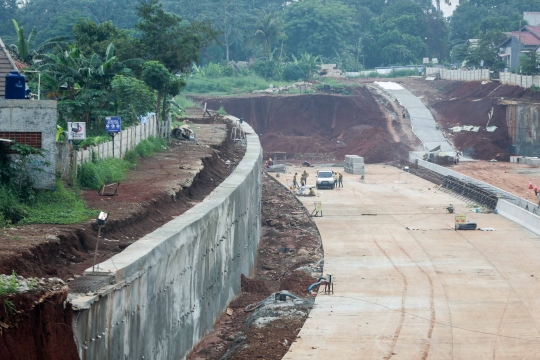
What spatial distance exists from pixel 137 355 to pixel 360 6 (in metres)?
139

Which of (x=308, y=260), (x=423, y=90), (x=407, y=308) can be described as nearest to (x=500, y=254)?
(x=308, y=260)

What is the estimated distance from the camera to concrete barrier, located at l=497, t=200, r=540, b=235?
43.9m

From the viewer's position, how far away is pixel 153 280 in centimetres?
1972

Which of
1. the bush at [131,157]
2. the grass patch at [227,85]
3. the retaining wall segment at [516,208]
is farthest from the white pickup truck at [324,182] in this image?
the grass patch at [227,85]

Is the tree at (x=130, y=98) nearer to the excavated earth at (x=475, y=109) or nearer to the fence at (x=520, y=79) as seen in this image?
the excavated earth at (x=475, y=109)

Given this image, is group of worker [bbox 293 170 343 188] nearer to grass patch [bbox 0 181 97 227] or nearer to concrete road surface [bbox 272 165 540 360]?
concrete road surface [bbox 272 165 540 360]

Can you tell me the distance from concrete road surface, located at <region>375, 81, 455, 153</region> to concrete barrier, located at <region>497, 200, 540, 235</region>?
29.4 m

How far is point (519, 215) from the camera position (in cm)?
4681

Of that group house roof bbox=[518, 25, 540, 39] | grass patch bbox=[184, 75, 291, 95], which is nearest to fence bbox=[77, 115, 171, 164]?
grass patch bbox=[184, 75, 291, 95]

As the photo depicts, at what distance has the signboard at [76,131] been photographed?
96.3 ft

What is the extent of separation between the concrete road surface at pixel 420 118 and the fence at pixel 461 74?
6446mm

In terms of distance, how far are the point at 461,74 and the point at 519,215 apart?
2419 inches

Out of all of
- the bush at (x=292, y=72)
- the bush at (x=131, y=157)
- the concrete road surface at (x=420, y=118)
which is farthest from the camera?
the bush at (x=292, y=72)

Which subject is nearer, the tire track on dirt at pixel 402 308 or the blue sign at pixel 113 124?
the tire track on dirt at pixel 402 308
